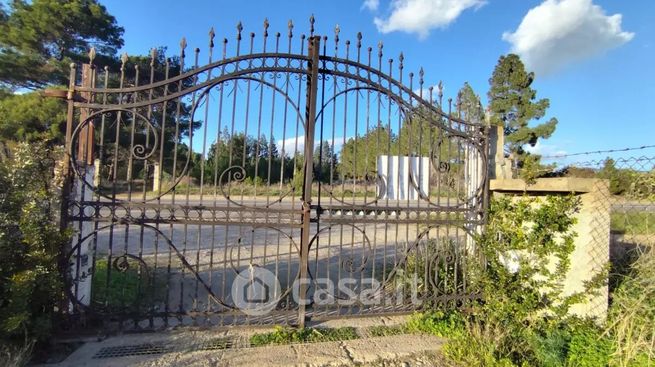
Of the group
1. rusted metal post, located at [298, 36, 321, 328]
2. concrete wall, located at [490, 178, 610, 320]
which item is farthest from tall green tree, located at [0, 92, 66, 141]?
concrete wall, located at [490, 178, 610, 320]

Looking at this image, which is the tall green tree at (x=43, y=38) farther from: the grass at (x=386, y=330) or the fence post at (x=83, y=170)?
the grass at (x=386, y=330)

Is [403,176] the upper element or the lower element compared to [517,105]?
lower

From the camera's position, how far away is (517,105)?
24344 mm

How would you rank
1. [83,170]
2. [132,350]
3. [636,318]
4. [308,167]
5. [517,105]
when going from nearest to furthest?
[636,318] → [132,350] → [83,170] → [308,167] → [517,105]

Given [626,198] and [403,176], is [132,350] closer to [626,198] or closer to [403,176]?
[403,176]

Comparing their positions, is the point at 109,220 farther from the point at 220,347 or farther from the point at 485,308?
the point at 485,308

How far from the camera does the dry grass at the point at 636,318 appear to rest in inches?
101

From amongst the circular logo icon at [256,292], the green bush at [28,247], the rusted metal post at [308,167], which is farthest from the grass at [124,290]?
the rusted metal post at [308,167]

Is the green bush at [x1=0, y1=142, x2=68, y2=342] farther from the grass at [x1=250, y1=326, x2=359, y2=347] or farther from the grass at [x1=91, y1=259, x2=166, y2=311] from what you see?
the grass at [x1=250, y1=326, x2=359, y2=347]

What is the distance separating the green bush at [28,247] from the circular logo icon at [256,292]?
1532 mm

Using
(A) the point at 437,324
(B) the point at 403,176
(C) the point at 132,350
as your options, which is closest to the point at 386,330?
(A) the point at 437,324

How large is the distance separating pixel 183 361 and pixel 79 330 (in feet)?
3.67

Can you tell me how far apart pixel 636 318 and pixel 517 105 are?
2552 cm

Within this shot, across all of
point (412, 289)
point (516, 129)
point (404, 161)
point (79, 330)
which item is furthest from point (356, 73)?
point (516, 129)
